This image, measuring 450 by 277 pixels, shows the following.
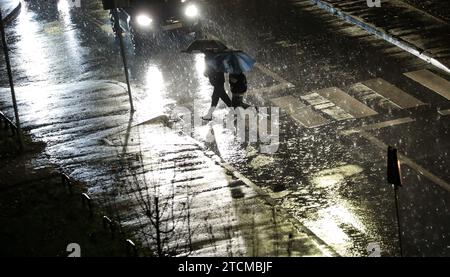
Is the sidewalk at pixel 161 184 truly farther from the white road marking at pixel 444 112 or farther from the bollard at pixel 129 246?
the white road marking at pixel 444 112

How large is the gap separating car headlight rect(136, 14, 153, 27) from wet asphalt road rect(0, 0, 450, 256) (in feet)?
2.71

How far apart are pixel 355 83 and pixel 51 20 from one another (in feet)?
39.6

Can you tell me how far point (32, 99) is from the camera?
20.2 meters

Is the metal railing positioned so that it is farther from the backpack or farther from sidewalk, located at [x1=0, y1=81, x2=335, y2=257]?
the backpack

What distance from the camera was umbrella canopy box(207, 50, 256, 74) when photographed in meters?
17.4

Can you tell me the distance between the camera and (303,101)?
19.2 m

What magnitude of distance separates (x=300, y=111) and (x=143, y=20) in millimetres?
6754

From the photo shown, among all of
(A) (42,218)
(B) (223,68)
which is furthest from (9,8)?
(A) (42,218)

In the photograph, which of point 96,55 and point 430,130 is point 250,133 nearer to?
point 430,130

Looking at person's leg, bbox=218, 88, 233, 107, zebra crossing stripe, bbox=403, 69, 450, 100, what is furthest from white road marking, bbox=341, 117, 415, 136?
person's leg, bbox=218, 88, 233, 107

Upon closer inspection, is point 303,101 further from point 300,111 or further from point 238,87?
point 238,87
